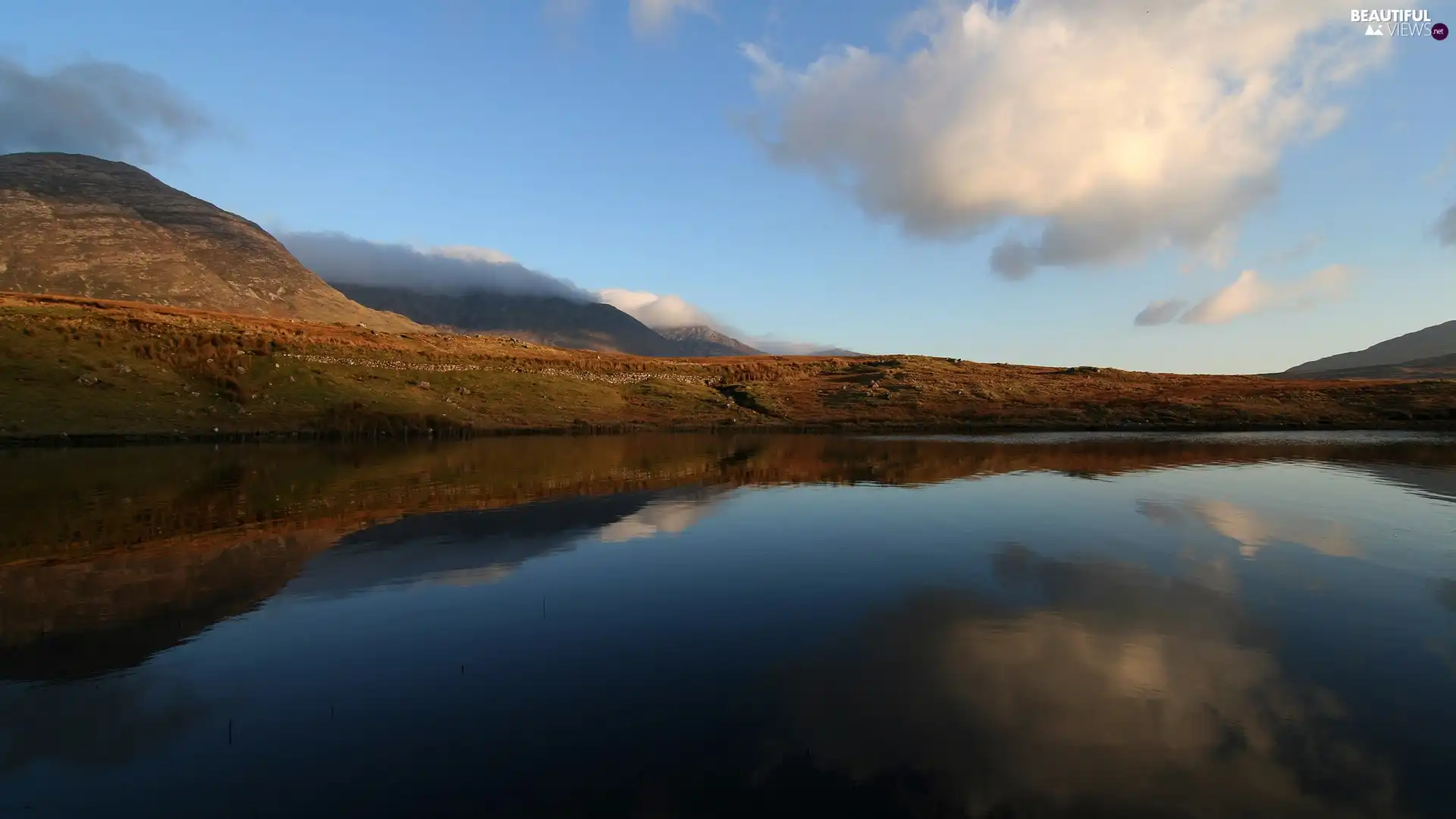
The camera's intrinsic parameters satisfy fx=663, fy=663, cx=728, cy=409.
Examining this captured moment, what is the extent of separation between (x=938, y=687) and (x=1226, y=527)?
63.7ft

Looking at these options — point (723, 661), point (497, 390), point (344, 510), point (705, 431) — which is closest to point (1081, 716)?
point (723, 661)

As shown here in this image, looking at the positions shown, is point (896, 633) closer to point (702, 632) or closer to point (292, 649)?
point (702, 632)

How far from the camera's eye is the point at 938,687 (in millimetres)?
11117

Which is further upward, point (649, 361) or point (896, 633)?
point (649, 361)

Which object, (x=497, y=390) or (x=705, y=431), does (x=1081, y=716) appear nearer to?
(x=705, y=431)

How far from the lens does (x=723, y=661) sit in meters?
12.2

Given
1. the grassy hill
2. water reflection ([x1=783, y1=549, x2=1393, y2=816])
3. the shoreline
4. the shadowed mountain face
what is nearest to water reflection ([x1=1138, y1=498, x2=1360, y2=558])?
the shadowed mountain face

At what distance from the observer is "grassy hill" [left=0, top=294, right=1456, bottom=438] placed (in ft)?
190

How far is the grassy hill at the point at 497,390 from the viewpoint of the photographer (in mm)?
57969

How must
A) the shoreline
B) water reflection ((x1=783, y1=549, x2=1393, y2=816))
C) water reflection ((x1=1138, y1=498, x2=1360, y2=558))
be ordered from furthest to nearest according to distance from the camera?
the shoreline
water reflection ((x1=1138, y1=498, x2=1360, y2=558))
water reflection ((x1=783, y1=549, x2=1393, y2=816))

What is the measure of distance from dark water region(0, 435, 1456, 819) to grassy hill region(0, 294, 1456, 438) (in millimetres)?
38026

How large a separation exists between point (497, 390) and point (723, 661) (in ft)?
244

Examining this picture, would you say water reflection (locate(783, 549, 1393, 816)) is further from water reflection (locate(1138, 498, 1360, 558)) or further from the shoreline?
the shoreline

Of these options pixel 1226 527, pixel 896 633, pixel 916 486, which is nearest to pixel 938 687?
pixel 896 633
